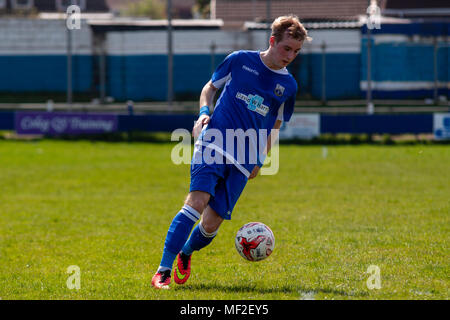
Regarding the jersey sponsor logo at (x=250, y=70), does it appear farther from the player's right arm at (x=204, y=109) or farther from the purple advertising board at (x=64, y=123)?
the purple advertising board at (x=64, y=123)

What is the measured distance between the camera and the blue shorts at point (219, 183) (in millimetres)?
5840

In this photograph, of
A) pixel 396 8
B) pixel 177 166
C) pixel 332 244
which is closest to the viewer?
pixel 332 244

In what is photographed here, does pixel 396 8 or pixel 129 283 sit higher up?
pixel 396 8

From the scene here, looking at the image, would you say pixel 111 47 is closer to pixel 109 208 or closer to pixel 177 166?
pixel 177 166

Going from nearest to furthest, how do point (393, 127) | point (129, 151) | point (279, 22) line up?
point (279, 22) < point (129, 151) < point (393, 127)

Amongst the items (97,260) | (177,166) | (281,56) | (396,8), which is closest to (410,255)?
(281,56)

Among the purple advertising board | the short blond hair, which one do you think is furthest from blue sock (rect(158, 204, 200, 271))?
the purple advertising board

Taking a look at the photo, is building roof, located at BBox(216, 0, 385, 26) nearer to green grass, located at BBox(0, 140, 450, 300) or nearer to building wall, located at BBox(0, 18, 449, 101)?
building wall, located at BBox(0, 18, 449, 101)

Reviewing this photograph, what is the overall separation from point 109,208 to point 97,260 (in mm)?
4110

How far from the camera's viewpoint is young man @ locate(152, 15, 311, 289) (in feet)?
19.2

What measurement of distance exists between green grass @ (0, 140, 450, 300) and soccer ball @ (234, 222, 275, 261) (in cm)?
24

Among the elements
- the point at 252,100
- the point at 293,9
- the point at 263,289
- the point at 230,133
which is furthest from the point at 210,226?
the point at 293,9

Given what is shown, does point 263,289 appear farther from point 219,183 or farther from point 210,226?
point 219,183

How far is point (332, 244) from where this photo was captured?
26.2ft
